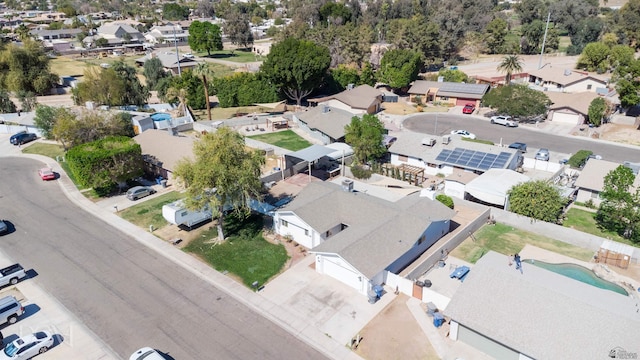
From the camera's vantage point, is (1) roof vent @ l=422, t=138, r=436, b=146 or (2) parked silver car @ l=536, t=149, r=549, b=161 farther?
(2) parked silver car @ l=536, t=149, r=549, b=161

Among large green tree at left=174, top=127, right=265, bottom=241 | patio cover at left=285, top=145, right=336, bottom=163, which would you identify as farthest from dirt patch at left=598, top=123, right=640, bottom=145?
large green tree at left=174, top=127, right=265, bottom=241

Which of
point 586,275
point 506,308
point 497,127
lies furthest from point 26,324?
point 497,127

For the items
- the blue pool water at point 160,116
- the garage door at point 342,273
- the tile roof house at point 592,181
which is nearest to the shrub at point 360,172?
the garage door at point 342,273

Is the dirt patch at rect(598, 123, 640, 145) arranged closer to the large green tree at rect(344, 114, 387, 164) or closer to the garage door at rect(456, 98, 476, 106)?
the garage door at rect(456, 98, 476, 106)

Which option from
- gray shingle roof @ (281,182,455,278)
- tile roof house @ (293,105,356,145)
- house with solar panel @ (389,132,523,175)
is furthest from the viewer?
tile roof house @ (293,105,356,145)

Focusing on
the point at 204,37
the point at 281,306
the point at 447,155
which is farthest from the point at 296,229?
the point at 204,37

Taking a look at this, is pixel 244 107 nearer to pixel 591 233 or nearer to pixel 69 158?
pixel 69 158
